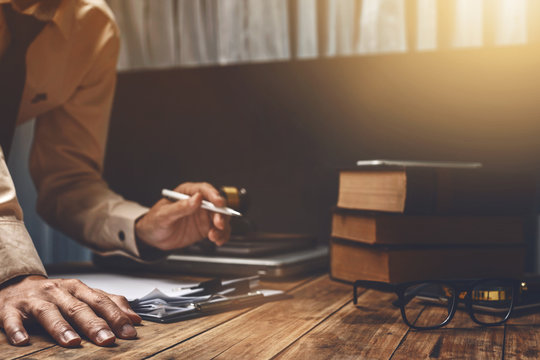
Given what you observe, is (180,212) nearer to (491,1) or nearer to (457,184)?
(457,184)

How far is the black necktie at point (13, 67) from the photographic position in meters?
0.98

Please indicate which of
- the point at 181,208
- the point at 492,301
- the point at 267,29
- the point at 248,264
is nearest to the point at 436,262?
the point at 492,301

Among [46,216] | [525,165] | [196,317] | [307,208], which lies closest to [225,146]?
[307,208]

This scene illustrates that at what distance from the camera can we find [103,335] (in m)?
0.55

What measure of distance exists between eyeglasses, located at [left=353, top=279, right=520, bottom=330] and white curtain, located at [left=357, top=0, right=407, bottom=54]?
34.2 inches

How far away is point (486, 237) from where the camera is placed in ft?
2.96

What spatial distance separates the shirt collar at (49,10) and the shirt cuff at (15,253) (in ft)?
1.58

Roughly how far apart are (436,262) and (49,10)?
0.86 metres

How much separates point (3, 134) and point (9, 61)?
0.14 m

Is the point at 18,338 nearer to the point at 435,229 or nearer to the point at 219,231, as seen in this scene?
the point at 219,231

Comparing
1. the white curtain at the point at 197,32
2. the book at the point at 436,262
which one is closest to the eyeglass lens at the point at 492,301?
the book at the point at 436,262

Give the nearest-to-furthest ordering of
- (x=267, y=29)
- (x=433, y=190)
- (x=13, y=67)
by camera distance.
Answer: (x=433, y=190) → (x=13, y=67) → (x=267, y=29)

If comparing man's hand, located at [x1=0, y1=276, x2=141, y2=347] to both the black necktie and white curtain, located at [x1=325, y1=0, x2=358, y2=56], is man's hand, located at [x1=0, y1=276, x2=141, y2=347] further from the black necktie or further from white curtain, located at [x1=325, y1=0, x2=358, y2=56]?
white curtain, located at [x1=325, y1=0, x2=358, y2=56]

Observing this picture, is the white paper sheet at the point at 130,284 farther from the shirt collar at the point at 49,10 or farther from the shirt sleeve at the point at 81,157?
the shirt collar at the point at 49,10
